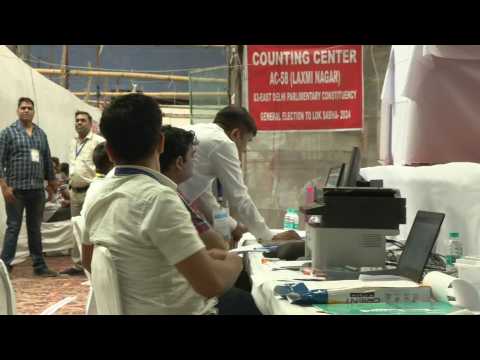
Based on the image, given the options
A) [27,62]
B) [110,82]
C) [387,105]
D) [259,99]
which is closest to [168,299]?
[387,105]

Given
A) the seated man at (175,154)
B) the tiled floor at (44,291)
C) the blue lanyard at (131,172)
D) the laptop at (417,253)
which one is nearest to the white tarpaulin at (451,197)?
the laptop at (417,253)

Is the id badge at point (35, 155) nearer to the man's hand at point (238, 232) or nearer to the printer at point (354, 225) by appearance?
the man's hand at point (238, 232)

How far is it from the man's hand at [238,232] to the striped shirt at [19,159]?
279cm

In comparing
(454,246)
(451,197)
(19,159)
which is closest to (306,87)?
(19,159)

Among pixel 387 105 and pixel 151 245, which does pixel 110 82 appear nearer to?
pixel 387 105

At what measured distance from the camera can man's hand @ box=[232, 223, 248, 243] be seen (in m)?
3.40

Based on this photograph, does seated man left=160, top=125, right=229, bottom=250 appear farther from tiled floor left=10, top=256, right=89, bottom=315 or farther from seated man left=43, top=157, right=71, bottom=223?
seated man left=43, top=157, right=71, bottom=223

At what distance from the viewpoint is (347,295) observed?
1617 millimetres

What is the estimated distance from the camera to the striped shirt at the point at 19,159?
18.3 ft

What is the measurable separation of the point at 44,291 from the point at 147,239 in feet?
12.2

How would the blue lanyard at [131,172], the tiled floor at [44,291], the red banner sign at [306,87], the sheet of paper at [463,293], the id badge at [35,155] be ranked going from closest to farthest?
the sheet of paper at [463,293] → the blue lanyard at [131,172] → the tiled floor at [44,291] → the red banner sign at [306,87] → the id badge at [35,155]

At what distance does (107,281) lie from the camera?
1.60 meters

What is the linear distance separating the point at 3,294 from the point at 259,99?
420 centimetres

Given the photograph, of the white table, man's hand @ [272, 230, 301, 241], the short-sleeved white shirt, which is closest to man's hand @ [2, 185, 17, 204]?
man's hand @ [272, 230, 301, 241]
